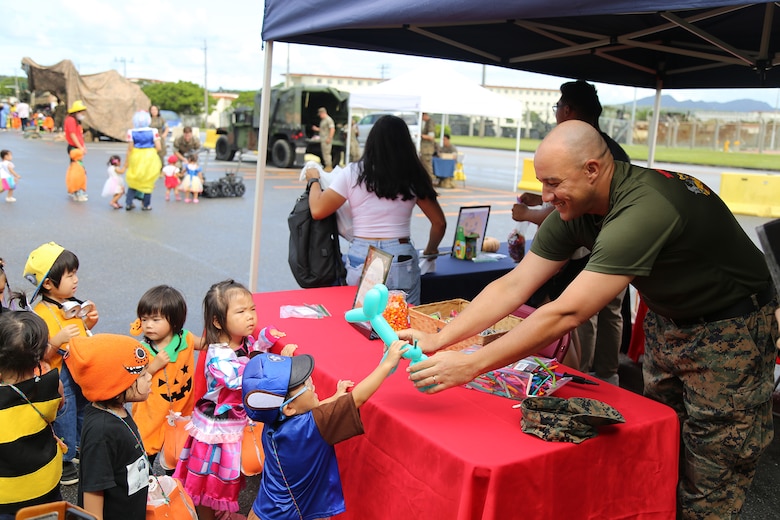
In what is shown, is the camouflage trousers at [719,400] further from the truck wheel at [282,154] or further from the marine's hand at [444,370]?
the truck wheel at [282,154]

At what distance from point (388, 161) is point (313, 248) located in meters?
0.76

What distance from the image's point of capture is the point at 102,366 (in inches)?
82.1

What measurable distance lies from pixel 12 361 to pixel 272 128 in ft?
60.5

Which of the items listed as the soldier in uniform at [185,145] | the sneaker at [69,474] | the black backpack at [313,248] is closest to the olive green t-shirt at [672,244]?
the black backpack at [313,248]

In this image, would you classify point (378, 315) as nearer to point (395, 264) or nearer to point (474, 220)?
point (395, 264)

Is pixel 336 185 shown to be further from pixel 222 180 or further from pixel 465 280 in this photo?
pixel 222 180

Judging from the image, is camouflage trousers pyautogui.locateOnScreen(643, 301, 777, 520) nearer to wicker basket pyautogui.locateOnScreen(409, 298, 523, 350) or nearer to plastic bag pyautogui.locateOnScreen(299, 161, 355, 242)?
wicker basket pyautogui.locateOnScreen(409, 298, 523, 350)

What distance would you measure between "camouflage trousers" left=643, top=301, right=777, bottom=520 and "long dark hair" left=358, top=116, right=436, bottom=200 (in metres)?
1.72

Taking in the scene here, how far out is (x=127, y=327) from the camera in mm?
5371

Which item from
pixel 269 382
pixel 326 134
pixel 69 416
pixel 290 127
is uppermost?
pixel 290 127

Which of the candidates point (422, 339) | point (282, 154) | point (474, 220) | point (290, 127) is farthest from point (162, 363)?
point (282, 154)

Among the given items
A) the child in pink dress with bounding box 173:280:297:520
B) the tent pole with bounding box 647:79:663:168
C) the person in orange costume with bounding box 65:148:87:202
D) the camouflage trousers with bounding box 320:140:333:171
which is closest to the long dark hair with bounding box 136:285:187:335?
the child in pink dress with bounding box 173:280:297:520

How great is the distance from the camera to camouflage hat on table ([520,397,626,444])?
1.94 m

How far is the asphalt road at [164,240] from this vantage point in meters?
5.77
